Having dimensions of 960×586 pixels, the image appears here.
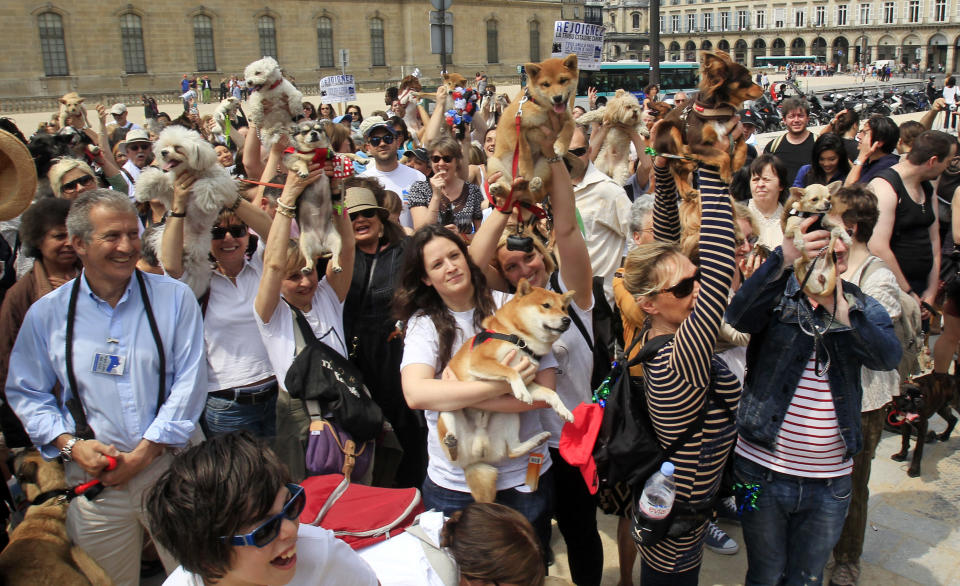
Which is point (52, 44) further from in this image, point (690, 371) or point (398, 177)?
point (690, 371)

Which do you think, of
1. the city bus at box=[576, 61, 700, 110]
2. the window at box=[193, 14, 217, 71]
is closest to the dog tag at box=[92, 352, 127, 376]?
the city bus at box=[576, 61, 700, 110]

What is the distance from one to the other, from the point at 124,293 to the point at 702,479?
8.75 ft

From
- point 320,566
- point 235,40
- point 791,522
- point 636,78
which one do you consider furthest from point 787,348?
point 235,40

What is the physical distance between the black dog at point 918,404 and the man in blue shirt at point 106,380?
15.4ft

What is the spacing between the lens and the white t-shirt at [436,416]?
2787 mm

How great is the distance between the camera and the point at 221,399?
135 inches

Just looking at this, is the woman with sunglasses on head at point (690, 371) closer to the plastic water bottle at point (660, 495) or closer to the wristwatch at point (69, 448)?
the plastic water bottle at point (660, 495)

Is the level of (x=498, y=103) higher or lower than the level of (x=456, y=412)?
higher

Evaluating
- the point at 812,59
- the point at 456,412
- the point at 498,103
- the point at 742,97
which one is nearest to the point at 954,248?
the point at 742,97

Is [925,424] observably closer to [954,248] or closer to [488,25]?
[954,248]

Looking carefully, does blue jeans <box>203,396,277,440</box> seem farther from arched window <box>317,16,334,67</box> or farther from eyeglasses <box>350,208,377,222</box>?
arched window <box>317,16,334,67</box>

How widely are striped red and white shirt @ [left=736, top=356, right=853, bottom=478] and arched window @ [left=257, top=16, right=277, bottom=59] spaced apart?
52.9m

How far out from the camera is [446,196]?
5.25 metres

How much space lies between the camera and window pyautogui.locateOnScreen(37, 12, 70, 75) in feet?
135
